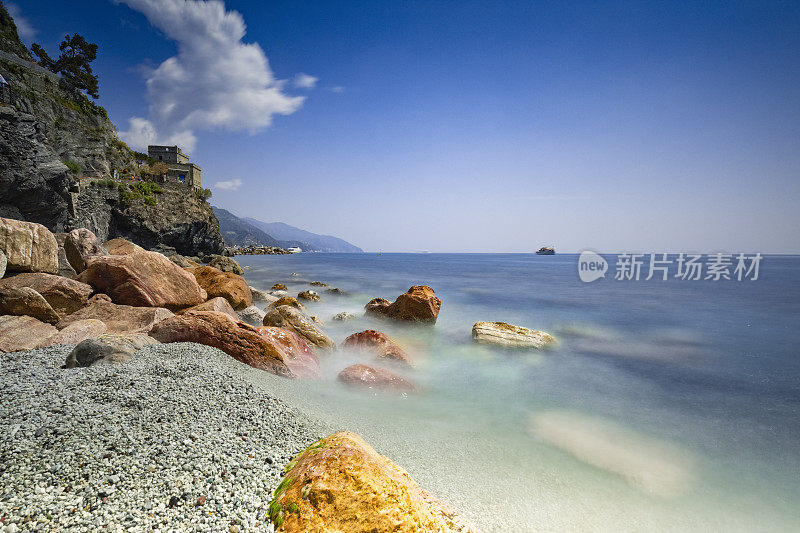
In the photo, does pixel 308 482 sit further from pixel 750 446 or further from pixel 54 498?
pixel 750 446

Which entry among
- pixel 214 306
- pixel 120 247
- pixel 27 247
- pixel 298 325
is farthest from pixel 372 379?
pixel 120 247

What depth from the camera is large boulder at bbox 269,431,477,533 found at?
2.59 metres

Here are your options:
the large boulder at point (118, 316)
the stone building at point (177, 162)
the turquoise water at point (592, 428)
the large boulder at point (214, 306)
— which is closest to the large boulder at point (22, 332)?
the large boulder at point (118, 316)

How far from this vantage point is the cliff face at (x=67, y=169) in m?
14.6

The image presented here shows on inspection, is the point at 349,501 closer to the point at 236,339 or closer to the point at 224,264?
the point at 236,339

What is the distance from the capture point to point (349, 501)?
105 inches

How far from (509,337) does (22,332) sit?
38.8ft

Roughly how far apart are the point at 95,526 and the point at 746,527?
682cm

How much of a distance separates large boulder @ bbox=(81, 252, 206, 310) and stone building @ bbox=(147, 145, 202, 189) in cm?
5476

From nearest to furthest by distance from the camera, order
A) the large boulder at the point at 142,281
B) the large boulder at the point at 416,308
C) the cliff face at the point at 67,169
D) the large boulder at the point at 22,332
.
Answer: the large boulder at the point at 22,332 < the large boulder at the point at 142,281 < the large boulder at the point at 416,308 < the cliff face at the point at 67,169

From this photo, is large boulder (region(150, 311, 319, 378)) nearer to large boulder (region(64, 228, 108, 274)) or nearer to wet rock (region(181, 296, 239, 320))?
wet rock (region(181, 296, 239, 320))

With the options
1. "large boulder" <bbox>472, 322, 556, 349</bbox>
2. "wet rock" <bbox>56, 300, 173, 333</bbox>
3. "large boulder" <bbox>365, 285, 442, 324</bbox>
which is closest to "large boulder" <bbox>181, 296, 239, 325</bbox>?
"wet rock" <bbox>56, 300, 173, 333</bbox>

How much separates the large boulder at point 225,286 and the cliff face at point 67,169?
9681mm

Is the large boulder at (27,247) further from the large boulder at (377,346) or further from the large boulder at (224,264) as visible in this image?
the large boulder at (224,264)
